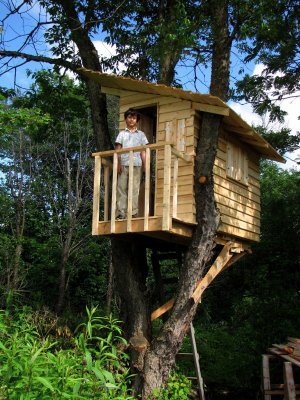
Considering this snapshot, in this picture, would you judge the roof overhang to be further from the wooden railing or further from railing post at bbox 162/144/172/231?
railing post at bbox 162/144/172/231

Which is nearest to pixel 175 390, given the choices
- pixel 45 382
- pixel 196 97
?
pixel 196 97

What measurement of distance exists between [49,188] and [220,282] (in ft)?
31.6

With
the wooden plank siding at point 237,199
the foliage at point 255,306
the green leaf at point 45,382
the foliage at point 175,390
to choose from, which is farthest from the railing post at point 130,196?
the foliage at point 255,306

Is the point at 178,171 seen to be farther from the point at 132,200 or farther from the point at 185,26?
the point at 185,26

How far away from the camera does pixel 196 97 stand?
8.48 m

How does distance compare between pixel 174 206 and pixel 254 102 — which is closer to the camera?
pixel 174 206

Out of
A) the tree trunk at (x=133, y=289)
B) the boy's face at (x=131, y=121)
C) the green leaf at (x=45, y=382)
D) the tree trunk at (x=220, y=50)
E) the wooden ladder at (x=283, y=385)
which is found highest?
the tree trunk at (x=220, y=50)

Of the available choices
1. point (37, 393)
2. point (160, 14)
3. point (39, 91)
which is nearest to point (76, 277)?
point (39, 91)

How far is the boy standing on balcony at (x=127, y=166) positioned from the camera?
8.46 m

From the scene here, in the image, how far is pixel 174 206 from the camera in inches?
313

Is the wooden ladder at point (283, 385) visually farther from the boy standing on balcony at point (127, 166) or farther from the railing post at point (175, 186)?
the boy standing on balcony at point (127, 166)

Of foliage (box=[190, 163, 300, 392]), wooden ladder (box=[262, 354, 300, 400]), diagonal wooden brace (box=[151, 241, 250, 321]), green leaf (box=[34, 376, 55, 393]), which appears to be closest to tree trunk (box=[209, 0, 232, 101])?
diagonal wooden brace (box=[151, 241, 250, 321])

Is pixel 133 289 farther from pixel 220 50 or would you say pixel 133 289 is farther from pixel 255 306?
pixel 255 306

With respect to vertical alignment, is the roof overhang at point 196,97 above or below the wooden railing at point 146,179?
above
